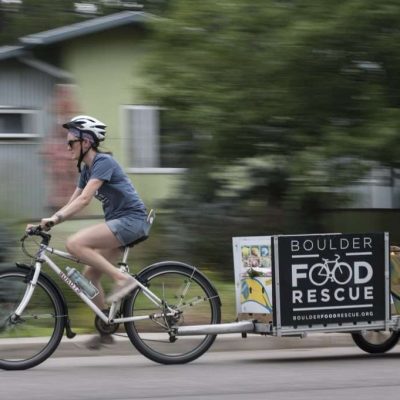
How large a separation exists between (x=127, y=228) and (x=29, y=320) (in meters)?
1.05

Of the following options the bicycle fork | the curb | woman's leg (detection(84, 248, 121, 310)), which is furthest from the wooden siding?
the bicycle fork

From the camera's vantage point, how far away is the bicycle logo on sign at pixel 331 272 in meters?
8.21

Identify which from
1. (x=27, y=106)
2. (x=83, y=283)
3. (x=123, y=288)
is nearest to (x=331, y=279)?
(x=123, y=288)

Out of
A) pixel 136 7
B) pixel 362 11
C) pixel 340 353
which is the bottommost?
pixel 340 353

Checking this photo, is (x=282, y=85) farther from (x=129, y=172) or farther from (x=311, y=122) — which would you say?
(x=129, y=172)

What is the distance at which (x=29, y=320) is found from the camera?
7.77 metres

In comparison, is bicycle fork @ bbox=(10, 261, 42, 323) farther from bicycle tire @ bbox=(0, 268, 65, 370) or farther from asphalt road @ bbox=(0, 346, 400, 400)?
asphalt road @ bbox=(0, 346, 400, 400)

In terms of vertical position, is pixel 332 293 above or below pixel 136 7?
below

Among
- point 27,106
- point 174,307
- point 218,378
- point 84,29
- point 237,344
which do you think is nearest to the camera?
point 218,378

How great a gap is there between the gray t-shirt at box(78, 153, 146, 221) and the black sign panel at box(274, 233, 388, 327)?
1222 mm

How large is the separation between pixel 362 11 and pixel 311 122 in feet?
4.85

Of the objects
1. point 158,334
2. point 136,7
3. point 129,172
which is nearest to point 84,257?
point 158,334

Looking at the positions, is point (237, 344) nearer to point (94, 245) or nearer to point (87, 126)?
point (94, 245)

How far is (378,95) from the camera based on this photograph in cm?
1117
